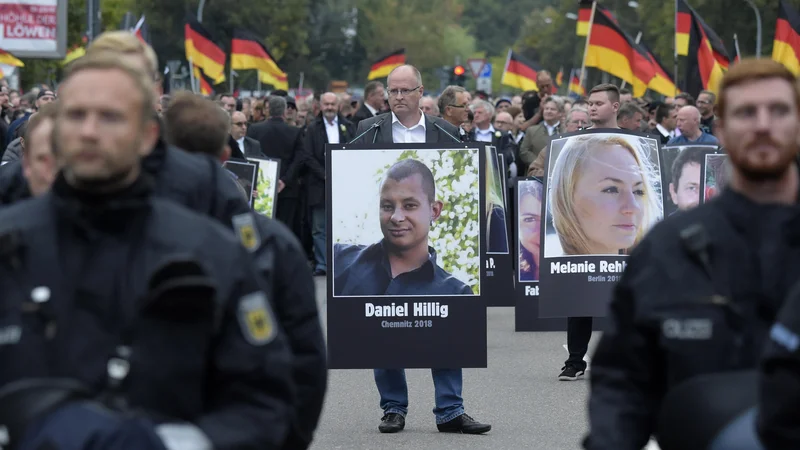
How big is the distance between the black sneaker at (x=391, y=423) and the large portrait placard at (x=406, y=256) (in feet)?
0.95

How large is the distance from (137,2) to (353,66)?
52.2m

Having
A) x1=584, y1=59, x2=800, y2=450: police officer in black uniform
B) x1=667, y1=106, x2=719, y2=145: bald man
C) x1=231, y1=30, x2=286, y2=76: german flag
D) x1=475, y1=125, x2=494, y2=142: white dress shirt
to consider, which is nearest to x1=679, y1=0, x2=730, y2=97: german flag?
x1=475, y1=125, x2=494, y2=142: white dress shirt

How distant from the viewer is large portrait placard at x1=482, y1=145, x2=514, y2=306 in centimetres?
1195

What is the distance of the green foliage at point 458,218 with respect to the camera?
955 centimetres

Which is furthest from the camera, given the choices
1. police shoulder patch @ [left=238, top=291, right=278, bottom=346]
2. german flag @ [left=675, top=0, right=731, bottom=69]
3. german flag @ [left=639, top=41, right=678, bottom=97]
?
german flag @ [left=639, top=41, right=678, bottom=97]

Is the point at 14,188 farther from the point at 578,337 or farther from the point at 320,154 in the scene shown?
the point at 320,154

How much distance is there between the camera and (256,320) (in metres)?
3.54

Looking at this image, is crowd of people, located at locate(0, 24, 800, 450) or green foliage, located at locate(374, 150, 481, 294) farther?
green foliage, located at locate(374, 150, 481, 294)

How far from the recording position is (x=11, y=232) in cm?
346

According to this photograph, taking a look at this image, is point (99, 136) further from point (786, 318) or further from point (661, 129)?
point (661, 129)

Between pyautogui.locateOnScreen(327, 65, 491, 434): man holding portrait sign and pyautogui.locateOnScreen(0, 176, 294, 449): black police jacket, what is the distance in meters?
5.94

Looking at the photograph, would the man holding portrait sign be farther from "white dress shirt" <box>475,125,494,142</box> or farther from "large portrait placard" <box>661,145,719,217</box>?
"white dress shirt" <box>475,125,494,142</box>

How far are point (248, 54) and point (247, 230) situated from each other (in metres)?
26.1

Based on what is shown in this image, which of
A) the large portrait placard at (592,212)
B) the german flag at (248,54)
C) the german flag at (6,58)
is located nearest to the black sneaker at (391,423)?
the large portrait placard at (592,212)
